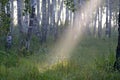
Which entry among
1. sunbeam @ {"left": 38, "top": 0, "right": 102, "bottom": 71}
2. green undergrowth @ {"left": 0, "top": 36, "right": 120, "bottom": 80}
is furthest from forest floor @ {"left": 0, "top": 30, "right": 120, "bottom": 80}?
sunbeam @ {"left": 38, "top": 0, "right": 102, "bottom": 71}

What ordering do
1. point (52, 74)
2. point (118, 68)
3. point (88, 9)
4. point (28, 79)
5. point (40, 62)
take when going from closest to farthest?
point (28, 79) → point (52, 74) → point (118, 68) → point (40, 62) → point (88, 9)

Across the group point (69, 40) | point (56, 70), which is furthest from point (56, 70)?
point (69, 40)

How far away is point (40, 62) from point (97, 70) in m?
2.85

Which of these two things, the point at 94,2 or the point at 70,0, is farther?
the point at 94,2

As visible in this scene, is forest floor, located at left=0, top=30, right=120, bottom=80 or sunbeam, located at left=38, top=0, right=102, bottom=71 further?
sunbeam, located at left=38, top=0, right=102, bottom=71

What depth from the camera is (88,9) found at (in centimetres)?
4159

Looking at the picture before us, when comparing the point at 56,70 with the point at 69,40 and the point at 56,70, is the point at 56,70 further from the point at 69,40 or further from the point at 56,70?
the point at 69,40

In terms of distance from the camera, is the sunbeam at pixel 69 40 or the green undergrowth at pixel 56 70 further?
the sunbeam at pixel 69 40

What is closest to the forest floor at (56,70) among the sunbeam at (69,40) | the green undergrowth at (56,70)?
the green undergrowth at (56,70)

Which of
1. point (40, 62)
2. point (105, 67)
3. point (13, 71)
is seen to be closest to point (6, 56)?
point (40, 62)

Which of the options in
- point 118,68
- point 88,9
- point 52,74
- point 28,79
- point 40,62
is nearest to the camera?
point 28,79

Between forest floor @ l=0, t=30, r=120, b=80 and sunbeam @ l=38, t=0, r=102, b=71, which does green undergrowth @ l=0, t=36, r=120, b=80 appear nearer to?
forest floor @ l=0, t=30, r=120, b=80

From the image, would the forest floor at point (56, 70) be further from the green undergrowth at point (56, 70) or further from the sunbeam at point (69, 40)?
the sunbeam at point (69, 40)

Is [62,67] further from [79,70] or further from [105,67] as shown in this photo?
[105,67]
